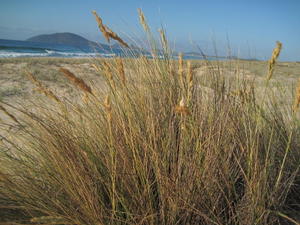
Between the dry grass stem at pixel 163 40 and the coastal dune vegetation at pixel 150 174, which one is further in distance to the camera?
the dry grass stem at pixel 163 40

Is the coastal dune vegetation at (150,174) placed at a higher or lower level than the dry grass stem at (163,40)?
lower

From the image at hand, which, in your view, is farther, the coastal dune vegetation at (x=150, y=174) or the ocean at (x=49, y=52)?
the ocean at (x=49, y=52)

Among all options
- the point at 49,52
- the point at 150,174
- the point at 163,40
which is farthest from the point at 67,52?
the point at 150,174

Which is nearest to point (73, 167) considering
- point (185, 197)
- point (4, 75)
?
point (185, 197)

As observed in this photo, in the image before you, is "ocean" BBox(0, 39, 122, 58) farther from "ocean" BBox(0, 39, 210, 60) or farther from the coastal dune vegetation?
the coastal dune vegetation

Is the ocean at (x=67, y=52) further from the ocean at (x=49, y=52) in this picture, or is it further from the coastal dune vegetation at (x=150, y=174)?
the coastal dune vegetation at (x=150, y=174)

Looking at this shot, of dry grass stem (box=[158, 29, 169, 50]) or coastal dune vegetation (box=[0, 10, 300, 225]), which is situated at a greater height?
dry grass stem (box=[158, 29, 169, 50])

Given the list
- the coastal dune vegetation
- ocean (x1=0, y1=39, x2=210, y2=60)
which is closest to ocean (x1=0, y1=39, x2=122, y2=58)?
ocean (x1=0, y1=39, x2=210, y2=60)

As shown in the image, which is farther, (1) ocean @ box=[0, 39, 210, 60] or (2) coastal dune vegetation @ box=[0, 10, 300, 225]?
(1) ocean @ box=[0, 39, 210, 60]

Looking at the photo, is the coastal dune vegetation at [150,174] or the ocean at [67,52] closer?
the coastal dune vegetation at [150,174]

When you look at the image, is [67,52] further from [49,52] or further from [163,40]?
[163,40]

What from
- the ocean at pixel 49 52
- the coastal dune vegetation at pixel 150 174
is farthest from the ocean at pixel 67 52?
the coastal dune vegetation at pixel 150 174

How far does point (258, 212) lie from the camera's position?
41.3 inches

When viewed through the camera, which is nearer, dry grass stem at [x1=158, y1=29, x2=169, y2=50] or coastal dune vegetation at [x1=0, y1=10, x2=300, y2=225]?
coastal dune vegetation at [x1=0, y1=10, x2=300, y2=225]
